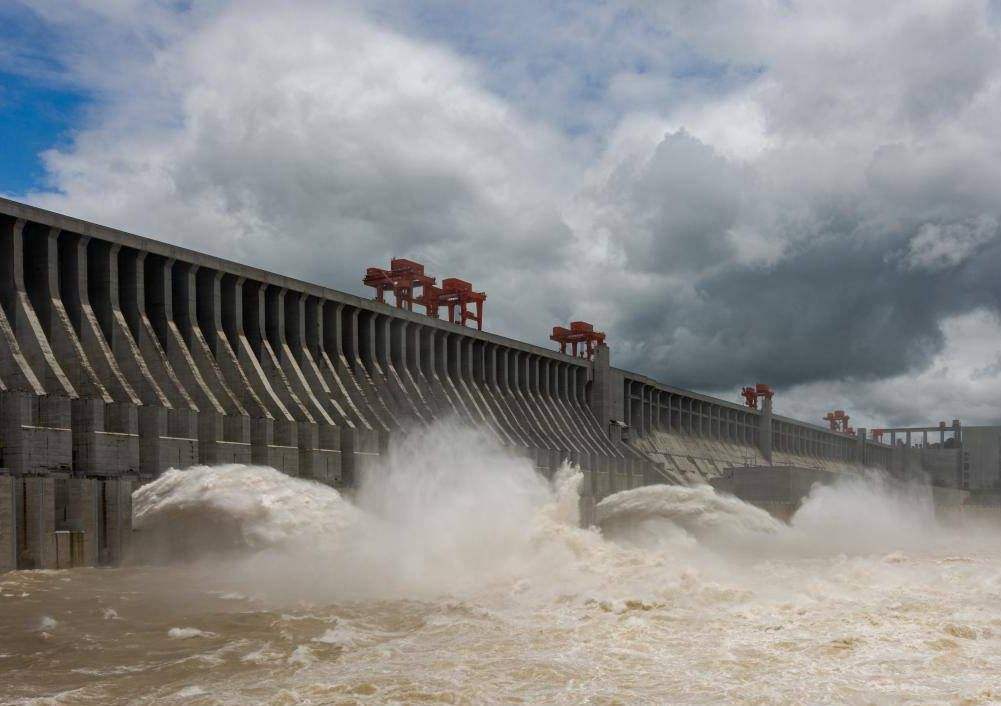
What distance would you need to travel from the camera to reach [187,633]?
49.5ft

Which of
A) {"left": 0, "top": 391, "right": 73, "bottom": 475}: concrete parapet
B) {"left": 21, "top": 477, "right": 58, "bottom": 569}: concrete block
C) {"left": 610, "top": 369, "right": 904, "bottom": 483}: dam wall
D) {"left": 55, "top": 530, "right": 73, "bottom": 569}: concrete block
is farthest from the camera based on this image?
{"left": 610, "top": 369, "right": 904, "bottom": 483}: dam wall

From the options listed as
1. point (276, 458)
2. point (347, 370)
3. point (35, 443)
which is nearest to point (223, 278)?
point (347, 370)

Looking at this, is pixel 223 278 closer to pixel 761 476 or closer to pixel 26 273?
pixel 26 273

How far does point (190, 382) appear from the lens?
3325 cm

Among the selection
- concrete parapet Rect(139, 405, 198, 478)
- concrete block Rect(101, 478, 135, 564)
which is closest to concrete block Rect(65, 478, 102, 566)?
concrete block Rect(101, 478, 135, 564)

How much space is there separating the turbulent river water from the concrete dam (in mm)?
1415

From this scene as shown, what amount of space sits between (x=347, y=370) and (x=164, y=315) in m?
10.8

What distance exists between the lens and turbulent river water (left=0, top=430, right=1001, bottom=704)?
40.8 ft

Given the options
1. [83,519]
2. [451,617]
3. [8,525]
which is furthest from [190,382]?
[451,617]

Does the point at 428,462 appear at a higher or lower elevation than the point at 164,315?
lower

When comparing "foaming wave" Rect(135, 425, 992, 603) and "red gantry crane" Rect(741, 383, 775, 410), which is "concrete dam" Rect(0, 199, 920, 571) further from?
"red gantry crane" Rect(741, 383, 775, 410)

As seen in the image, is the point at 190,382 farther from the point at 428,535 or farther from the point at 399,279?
the point at 399,279

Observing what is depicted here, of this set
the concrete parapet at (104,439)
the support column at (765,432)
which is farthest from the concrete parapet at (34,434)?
the support column at (765,432)

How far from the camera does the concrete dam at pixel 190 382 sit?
23.6 m
